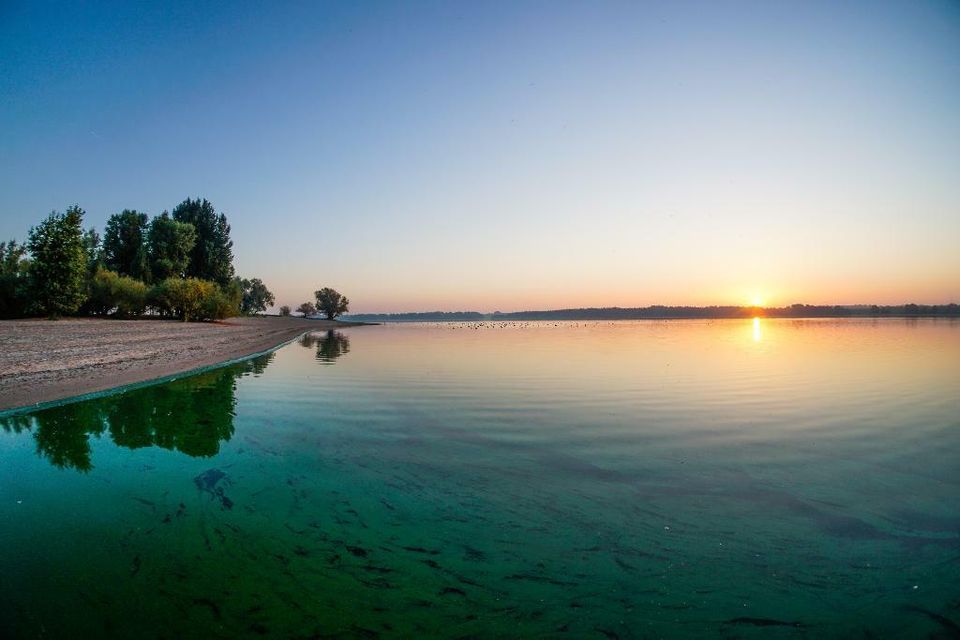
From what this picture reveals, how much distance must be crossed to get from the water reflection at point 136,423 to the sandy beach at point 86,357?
6.15 ft

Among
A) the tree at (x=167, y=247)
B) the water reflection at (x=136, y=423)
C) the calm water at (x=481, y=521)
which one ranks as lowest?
the calm water at (x=481, y=521)

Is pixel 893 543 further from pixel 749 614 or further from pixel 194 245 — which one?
pixel 194 245

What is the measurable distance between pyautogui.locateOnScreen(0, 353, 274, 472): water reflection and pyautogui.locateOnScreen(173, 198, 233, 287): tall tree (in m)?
66.4

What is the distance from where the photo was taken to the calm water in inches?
181

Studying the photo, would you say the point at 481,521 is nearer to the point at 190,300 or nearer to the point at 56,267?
the point at 56,267

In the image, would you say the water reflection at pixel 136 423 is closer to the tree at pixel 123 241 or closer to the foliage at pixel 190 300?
the foliage at pixel 190 300

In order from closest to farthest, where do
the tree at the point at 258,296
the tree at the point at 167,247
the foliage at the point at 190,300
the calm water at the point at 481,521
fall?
the calm water at the point at 481,521 → the foliage at the point at 190,300 → the tree at the point at 167,247 → the tree at the point at 258,296

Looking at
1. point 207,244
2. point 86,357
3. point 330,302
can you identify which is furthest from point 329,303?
point 86,357

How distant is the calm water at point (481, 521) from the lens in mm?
4609

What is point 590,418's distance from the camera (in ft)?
43.1

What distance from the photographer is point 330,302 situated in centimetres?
15950

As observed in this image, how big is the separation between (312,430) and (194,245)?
73117 millimetres

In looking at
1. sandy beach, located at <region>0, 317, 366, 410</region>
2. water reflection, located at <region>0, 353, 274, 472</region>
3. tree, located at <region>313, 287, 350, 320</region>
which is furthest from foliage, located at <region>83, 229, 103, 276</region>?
tree, located at <region>313, 287, 350, 320</region>

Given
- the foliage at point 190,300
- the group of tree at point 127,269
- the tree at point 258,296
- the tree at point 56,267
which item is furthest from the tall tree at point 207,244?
the tree at point 258,296
